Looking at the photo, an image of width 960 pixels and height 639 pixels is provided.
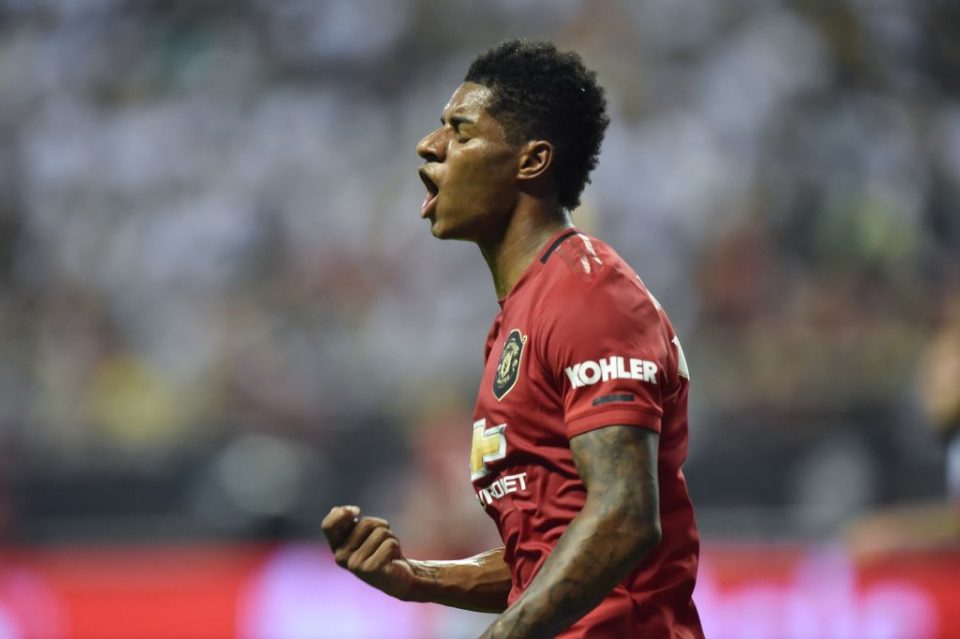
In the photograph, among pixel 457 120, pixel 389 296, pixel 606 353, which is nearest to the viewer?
pixel 606 353

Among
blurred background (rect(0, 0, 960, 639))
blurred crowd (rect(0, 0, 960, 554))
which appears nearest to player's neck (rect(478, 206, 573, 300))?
blurred background (rect(0, 0, 960, 639))

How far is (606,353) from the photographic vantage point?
10.3 ft

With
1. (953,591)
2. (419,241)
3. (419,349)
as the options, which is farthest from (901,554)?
(419,241)

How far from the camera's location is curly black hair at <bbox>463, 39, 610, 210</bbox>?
3557mm

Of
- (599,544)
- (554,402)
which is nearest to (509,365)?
(554,402)

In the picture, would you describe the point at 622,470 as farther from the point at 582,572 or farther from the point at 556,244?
the point at 556,244

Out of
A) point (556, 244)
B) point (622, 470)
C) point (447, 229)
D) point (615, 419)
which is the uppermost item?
point (447, 229)

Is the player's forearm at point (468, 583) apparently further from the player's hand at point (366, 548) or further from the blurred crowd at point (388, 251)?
the blurred crowd at point (388, 251)

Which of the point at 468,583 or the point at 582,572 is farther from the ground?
the point at 468,583

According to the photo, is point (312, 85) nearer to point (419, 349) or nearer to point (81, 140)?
point (81, 140)

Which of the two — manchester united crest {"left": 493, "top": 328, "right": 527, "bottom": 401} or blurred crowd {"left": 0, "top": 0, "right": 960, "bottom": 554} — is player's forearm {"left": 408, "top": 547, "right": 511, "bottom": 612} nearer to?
manchester united crest {"left": 493, "top": 328, "right": 527, "bottom": 401}

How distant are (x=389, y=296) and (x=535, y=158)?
25.9 feet

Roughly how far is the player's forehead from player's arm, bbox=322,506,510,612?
982 millimetres

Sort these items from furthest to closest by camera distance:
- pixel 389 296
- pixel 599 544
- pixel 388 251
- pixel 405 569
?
pixel 388 251, pixel 389 296, pixel 405 569, pixel 599 544
